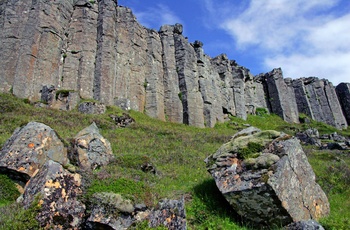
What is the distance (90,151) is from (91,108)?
19589mm

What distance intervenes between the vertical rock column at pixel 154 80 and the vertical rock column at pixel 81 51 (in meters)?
8.29

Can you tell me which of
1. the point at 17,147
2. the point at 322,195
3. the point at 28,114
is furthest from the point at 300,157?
the point at 28,114

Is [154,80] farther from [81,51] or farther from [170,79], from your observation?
[81,51]

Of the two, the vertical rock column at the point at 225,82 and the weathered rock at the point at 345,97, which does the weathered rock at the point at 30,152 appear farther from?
the weathered rock at the point at 345,97

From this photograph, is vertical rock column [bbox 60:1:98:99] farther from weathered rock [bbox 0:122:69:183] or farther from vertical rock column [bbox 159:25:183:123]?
weathered rock [bbox 0:122:69:183]

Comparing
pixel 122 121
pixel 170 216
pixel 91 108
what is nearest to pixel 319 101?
pixel 122 121

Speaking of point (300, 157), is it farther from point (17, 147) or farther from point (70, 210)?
point (17, 147)

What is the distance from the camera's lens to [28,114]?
90.0ft

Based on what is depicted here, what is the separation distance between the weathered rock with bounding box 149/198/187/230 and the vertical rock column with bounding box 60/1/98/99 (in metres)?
31.7

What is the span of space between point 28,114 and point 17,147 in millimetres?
17493

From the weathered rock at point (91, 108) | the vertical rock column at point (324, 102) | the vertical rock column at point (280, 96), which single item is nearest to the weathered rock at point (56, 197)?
the weathered rock at point (91, 108)

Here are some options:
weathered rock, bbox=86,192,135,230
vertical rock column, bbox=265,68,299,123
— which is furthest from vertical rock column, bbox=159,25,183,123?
weathered rock, bbox=86,192,135,230

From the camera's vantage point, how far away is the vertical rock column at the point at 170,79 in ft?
145

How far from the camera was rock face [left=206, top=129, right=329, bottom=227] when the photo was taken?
8969 millimetres
